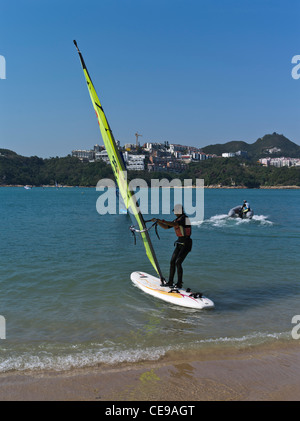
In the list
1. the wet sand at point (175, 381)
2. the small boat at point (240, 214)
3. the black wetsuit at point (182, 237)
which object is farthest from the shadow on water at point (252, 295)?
the small boat at point (240, 214)

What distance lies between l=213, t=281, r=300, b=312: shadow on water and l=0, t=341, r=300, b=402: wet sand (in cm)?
225

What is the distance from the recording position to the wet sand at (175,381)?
4.38 m

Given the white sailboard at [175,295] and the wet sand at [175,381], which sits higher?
the white sailboard at [175,295]

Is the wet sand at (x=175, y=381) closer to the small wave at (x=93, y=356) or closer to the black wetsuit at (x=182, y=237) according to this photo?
the small wave at (x=93, y=356)

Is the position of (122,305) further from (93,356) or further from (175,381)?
(175,381)

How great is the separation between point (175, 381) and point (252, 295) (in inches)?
171

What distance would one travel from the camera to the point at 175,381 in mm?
4699

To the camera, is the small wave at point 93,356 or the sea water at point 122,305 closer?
the small wave at point 93,356

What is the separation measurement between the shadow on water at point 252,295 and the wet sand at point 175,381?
2248 mm

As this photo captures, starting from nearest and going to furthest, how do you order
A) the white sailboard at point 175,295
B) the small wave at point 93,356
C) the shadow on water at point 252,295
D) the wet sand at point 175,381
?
the wet sand at point 175,381 → the small wave at point 93,356 → the white sailboard at point 175,295 → the shadow on water at point 252,295

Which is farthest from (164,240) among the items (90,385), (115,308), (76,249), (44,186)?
(44,186)

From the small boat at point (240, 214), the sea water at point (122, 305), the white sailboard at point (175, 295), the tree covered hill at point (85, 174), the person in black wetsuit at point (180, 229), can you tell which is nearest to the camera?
the sea water at point (122, 305)

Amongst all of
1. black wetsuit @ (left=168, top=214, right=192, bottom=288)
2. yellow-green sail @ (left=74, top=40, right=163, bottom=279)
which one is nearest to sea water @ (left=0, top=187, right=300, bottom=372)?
black wetsuit @ (left=168, top=214, right=192, bottom=288)

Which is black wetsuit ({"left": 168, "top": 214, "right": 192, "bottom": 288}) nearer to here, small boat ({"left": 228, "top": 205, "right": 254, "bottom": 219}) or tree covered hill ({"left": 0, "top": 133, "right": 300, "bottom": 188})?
small boat ({"left": 228, "top": 205, "right": 254, "bottom": 219})
